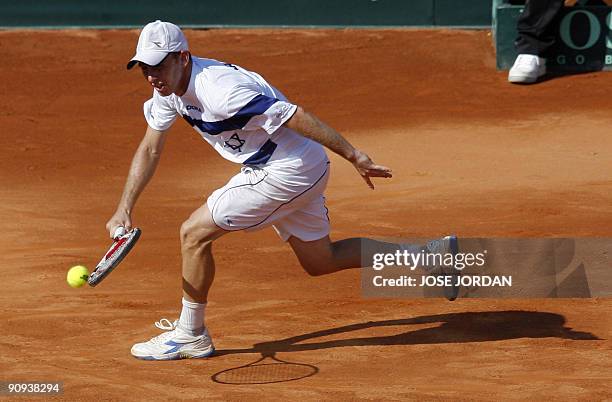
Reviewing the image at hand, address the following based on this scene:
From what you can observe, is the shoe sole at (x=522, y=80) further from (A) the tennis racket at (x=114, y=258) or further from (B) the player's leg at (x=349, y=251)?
(A) the tennis racket at (x=114, y=258)

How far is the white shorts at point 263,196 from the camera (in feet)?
22.6

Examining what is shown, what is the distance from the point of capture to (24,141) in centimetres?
1344

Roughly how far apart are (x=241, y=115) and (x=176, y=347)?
149 cm

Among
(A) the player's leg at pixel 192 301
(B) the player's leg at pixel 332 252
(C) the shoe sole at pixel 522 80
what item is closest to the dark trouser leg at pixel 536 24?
(C) the shoe sole at pixel 522 80

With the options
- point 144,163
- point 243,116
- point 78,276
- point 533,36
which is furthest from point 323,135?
point 533,36

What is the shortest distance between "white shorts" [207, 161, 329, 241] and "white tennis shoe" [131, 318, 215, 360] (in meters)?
0.73

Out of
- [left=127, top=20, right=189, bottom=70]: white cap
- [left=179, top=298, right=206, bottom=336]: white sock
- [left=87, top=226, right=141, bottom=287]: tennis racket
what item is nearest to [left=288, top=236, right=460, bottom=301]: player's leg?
[left=179, top=298, right=206, bottom=336]: white sock

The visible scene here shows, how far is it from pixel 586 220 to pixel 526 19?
5.15m

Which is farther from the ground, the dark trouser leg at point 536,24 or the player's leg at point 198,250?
the dark trouser leg at point 536,24

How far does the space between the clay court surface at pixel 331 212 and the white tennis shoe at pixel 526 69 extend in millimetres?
152

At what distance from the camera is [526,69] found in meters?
14.5

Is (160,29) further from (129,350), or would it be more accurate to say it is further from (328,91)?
(328,91)

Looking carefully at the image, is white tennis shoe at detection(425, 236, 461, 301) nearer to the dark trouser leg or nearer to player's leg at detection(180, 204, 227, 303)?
player's leg at detection(180, 204, 227, 303)

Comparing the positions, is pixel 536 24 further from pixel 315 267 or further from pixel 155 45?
pixel 155 45
